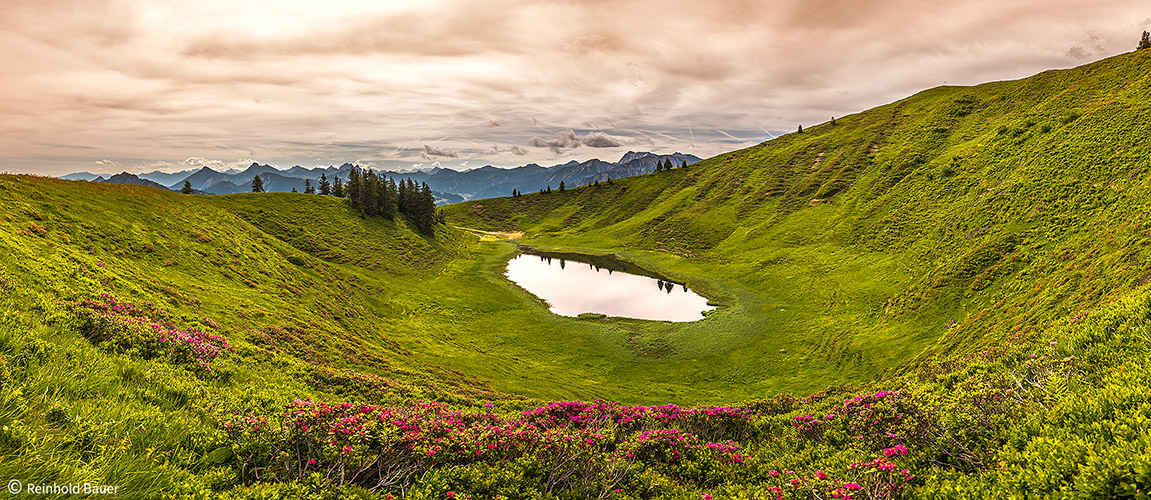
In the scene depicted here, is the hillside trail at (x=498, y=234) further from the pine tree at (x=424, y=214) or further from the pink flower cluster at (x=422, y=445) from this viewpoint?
the pink flower cluster at (x=422, y=445)

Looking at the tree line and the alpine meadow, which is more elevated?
the tree line

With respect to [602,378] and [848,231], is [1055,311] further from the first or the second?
[848,231]

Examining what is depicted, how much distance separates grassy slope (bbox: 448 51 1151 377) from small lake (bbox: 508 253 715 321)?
6.70 metres

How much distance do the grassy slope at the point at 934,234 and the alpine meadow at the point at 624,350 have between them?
0.51 m

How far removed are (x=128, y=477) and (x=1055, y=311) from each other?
36.7 metres

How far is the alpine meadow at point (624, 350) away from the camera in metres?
7.32

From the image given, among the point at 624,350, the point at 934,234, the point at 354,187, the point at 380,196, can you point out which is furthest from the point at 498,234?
the point at 934,234

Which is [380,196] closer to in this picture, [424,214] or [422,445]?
[424,214]

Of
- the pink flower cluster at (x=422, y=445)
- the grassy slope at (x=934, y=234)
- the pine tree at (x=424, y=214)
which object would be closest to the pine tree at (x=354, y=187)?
the pine tree at (x=424, y=214)

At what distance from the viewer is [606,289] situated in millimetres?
76188

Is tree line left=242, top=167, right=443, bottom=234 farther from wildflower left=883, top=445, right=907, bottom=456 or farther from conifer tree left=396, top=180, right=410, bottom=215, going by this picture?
wildflower left=883, top=445, right=907, bottom=456

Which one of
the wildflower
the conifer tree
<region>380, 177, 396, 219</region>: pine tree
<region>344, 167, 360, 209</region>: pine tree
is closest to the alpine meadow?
the wildflower

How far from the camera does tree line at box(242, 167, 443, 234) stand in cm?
9156

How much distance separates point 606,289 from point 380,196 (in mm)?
59063
